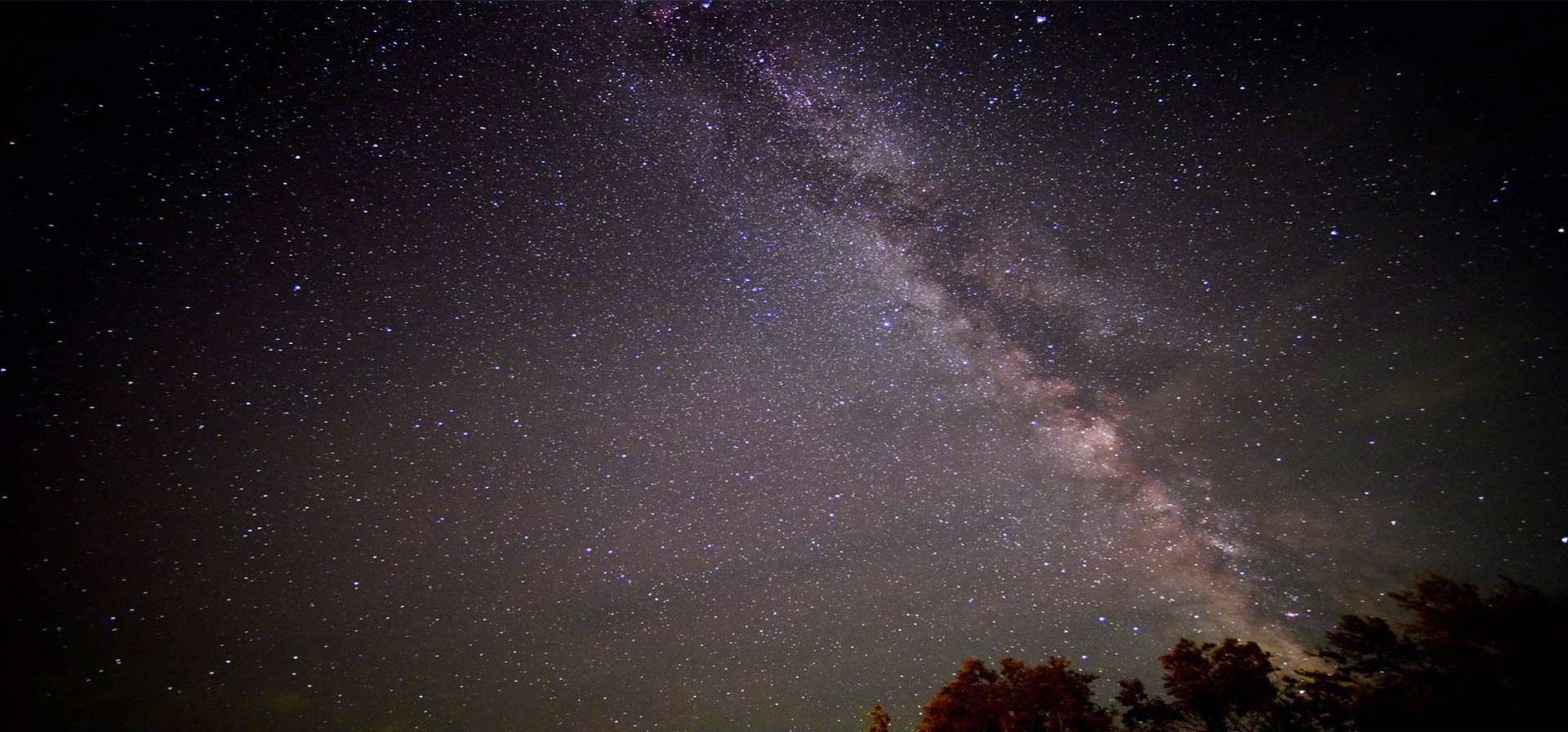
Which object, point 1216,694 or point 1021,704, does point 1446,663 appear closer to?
point 1216,694

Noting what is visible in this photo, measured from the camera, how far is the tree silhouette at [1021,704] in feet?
45.3

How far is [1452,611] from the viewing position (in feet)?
38.4

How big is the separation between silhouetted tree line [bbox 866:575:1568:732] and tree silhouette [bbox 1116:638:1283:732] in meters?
0.02

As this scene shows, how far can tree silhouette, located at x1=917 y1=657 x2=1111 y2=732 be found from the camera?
13.8m

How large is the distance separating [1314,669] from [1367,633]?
1422 millimetres

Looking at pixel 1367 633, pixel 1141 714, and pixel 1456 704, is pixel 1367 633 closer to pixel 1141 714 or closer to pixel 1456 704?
pixel 1456 704

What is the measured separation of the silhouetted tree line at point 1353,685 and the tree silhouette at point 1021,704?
0.02 m

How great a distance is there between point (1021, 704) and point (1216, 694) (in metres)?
4.40

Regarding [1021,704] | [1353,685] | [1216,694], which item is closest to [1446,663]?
[1353,685]

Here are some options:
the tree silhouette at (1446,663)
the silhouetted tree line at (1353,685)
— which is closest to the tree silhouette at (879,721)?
the silhouetted tree line at (1353,685)

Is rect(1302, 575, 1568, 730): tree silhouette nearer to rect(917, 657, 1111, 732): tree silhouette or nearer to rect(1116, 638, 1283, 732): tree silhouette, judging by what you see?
rect(1116, 638, 1283, 732): tree silhouette

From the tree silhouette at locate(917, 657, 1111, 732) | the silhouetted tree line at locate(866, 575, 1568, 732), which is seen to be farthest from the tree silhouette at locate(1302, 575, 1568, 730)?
the tree silhouette at locate(917, 657, 1111, 732)

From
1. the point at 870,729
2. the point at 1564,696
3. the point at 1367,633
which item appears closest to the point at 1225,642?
the point at 1367,633

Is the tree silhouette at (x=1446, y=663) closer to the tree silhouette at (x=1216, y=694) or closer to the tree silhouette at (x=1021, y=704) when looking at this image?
the tree silhouette at (x=1216, y=694)
